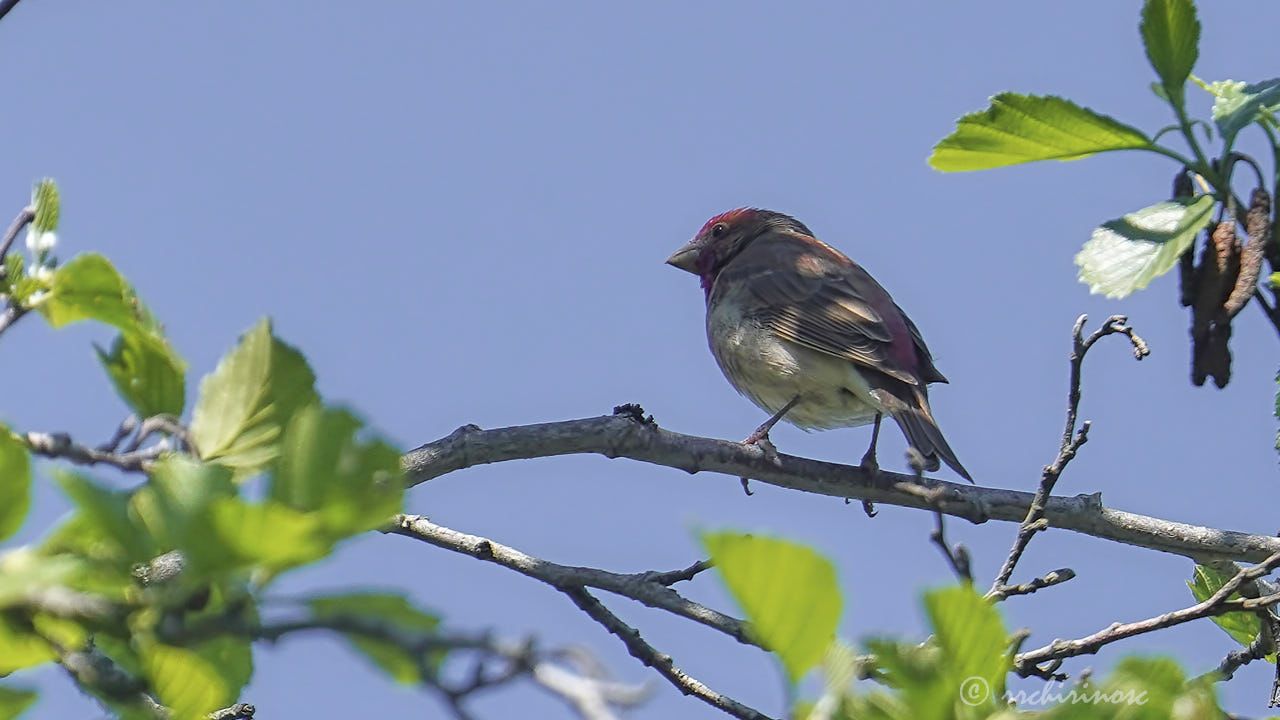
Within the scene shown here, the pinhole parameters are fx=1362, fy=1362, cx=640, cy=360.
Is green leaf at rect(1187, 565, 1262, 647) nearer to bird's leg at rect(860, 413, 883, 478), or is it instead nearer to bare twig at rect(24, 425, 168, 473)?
bird's leg at rect(860, 413, 883, 478)

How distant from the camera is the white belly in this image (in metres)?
7.13

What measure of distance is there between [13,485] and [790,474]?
12.1 feet

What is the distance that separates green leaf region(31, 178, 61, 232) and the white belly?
5209mm

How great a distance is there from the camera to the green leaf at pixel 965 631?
→ 1.61 m

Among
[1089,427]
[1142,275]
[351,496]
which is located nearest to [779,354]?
[1089,427]

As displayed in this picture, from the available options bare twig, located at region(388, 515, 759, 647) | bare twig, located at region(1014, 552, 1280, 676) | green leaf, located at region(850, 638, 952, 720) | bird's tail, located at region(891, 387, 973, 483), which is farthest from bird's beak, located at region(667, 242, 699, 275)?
green leaf, located at region(850, 638, 952, 720)

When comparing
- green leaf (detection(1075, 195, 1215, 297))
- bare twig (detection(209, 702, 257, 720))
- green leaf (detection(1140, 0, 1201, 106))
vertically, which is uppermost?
green leaf (detection(1140, 0, 1201, 106))

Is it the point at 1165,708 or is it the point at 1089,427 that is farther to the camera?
the point at 1089,427

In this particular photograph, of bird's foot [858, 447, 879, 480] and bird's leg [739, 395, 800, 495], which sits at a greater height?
bird's leg [739, 395, 800, 495]

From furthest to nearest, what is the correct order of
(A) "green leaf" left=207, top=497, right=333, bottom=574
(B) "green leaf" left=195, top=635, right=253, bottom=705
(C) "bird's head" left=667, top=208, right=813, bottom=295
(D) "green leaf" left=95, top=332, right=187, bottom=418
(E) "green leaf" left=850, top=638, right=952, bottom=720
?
1. (C) "bird's head" left=667, top=208, right=813, bottom=295
2. (D) "green leaf" left=95, top=332, right=187, bottom=418
3. (B) "green leaf" left=195, top=635, right=253, bottom=705
4. (E) "green leaf" left=850, top=638, right=952, bottom=720
5. (A) "green leaf" left=207, top=497, right=333, bottom=574

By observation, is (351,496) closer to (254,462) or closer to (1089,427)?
(254,462)

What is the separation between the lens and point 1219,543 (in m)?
4.51

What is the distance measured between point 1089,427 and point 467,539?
182cm

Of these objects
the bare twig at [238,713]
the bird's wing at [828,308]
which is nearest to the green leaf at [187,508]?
the bare twig at [238,713]
